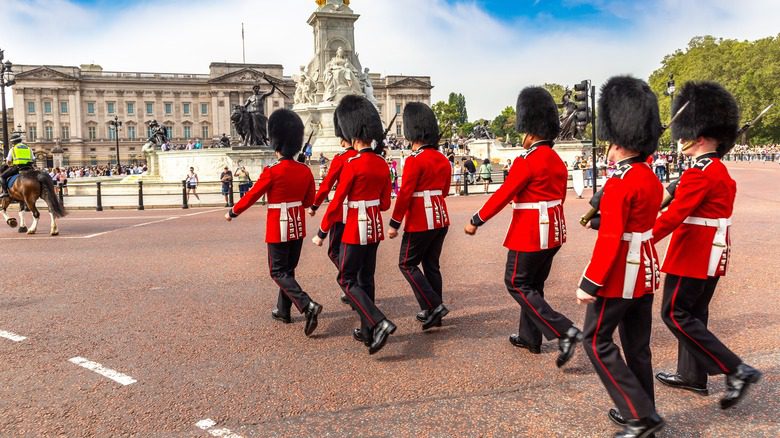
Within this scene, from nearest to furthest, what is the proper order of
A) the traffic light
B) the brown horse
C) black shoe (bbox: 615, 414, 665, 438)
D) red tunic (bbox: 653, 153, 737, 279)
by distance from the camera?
black shoe (bbox: 615, 414, 665, 438) < red tunic (bbox: 653, 153, 737, 279) < the brown horse < the traffic light

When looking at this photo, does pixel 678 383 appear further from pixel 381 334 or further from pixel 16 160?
pixel 16 160

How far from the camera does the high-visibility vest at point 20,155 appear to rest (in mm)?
13523

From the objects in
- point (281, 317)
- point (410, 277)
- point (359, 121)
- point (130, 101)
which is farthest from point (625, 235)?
point (130, 101)

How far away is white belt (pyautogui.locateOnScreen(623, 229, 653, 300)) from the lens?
3.60 meters

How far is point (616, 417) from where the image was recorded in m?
3.77

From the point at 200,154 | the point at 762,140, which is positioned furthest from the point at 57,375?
the point at 762,140

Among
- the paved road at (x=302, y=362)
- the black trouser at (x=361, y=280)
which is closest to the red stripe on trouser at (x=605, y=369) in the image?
the paved road at (x=302, y=362)

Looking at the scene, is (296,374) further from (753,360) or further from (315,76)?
(315,76)

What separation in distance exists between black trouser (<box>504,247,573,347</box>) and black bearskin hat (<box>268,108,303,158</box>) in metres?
2.42

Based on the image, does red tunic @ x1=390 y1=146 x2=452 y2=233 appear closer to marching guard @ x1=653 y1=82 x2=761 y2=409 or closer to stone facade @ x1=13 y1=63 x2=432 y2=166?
marching guard @ x1=653 y1=82 x2=761 y2=409

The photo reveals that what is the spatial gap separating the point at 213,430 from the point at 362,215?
88.1 inches

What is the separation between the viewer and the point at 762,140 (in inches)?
2783

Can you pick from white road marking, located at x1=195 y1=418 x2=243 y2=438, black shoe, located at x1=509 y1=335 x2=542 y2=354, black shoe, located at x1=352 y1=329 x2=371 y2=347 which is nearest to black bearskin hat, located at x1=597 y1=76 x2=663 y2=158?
black shoe, located at x1=509 y1=335 x2=542 y2=354

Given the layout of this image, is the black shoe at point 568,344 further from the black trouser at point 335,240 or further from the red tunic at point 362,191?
the black trouser at point 335,240
